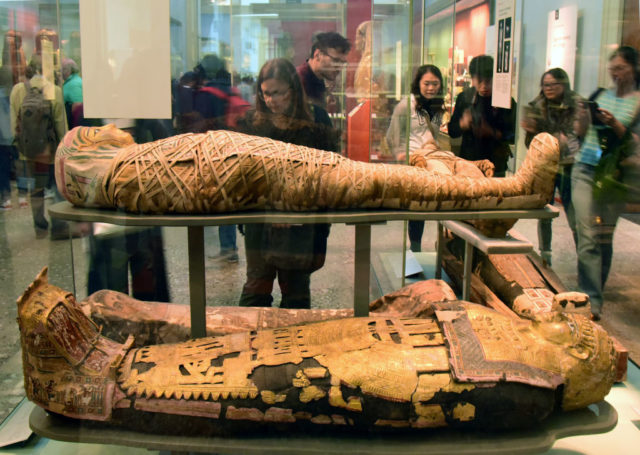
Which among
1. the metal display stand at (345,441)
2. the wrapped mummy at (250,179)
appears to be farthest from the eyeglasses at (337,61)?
the metal display stand at (345,441)

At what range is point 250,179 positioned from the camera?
1934 mm

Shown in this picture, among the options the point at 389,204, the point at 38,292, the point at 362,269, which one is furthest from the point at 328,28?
the point at 38,292

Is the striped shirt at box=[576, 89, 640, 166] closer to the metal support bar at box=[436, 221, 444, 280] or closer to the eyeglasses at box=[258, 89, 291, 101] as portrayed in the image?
the metal support bar at box=[436, 221, 444, 280]

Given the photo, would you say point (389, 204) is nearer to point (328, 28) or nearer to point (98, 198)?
point (328, 28)

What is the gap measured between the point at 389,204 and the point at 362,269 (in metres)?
0.31

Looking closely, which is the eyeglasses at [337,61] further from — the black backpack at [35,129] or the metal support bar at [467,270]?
the black backpack at [35,129]

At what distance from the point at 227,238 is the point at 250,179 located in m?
0.66

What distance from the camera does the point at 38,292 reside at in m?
1.79

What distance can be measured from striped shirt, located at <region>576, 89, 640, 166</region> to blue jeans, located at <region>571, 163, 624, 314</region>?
5 cm

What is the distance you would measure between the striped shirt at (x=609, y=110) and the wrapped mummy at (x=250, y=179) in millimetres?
886

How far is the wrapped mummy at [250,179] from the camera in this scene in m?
1.89

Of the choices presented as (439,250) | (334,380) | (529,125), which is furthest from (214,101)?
(439,250)

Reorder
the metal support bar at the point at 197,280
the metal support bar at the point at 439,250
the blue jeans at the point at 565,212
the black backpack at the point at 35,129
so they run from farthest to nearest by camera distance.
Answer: the metal support bar at the point at 439,250
the blue jeans at the point at 565,212
the black backpack at the point at 35,129
the metal support bar at the point at 197,280

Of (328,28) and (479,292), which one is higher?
(328,28)
